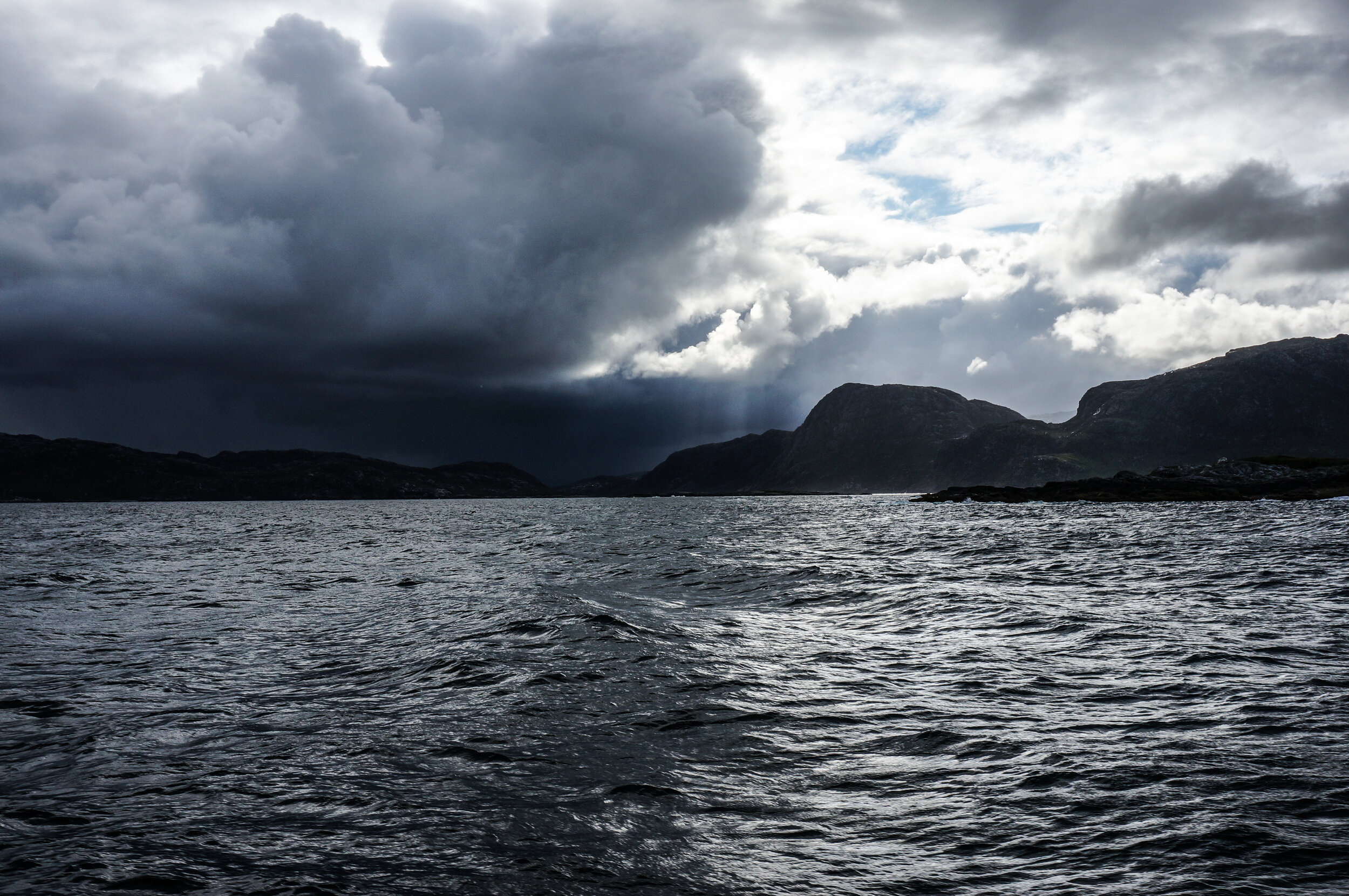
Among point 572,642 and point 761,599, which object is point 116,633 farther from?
point 761,599

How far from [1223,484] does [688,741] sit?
543 ft

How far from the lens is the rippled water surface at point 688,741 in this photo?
829 centimetres

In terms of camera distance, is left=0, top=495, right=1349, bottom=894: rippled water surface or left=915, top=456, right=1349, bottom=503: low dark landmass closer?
left=0, top=495, right=1349, bottom=894: rippled water surface

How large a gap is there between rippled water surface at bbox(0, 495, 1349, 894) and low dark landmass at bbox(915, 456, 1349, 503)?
117606 millimetres

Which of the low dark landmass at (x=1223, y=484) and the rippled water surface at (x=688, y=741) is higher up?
the low dark landmass at (x=1223, y=484)

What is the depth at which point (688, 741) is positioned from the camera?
1312 centimetres

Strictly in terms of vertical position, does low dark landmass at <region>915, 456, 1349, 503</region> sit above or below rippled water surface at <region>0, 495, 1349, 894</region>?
above

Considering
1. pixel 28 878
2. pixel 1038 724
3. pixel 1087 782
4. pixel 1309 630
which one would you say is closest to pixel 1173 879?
pixel 1087 782

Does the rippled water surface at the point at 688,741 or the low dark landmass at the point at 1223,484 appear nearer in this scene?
the rippled water surface at the point at 688,741

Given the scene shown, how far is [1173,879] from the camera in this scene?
762 cm

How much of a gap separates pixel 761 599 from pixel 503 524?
95.3 m

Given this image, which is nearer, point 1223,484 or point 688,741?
point 688,741

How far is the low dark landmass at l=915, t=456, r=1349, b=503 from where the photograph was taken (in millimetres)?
122500

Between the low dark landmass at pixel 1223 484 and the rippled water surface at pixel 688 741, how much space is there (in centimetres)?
11761
